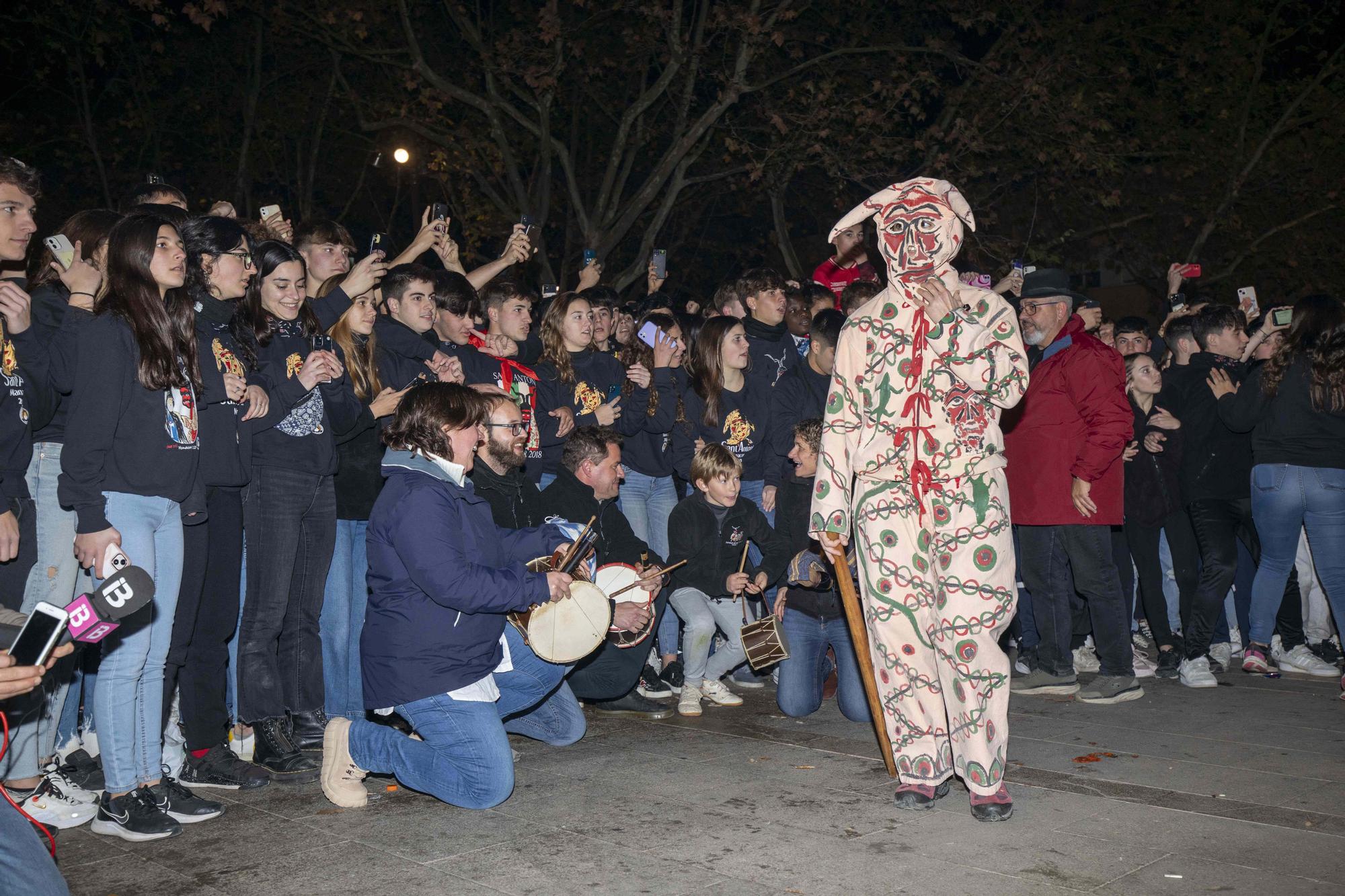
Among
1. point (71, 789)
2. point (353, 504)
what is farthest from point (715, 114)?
point (71, 789)

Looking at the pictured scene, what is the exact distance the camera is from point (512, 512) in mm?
6520

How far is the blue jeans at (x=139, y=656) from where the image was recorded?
4.64 metres

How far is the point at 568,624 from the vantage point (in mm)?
5402

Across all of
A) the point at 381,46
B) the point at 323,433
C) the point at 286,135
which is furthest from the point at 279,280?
the point at 286,135

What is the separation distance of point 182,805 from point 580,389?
12.1ft

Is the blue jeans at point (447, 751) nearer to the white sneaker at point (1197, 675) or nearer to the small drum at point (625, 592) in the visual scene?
the small drum at point (625, 592)

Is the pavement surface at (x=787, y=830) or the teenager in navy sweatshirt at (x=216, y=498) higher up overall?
the teenager in navy sweatshirt at (x=216, y=498)

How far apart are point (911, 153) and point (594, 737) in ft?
46.3

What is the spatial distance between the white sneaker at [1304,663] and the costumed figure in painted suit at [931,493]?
396 cm

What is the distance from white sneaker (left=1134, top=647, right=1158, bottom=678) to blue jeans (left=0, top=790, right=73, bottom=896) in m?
6.58

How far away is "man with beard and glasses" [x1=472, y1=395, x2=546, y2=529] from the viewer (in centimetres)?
574

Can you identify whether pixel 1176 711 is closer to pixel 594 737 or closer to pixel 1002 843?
pixel 1002 843

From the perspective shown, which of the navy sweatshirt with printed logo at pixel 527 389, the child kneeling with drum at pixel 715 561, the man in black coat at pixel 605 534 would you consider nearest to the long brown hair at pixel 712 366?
the child kneeling with drum at pixel 715 561

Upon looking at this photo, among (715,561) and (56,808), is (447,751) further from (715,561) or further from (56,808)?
(715,561)
